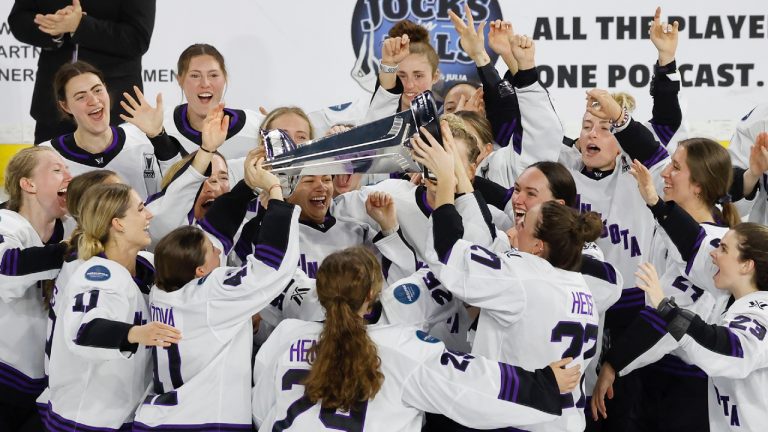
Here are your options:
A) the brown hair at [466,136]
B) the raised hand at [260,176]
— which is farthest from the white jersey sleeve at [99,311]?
the brown hair at [466,136]

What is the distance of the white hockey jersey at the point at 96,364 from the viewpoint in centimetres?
377

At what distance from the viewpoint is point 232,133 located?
5.68 m

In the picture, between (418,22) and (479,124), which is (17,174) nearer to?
(479,124)

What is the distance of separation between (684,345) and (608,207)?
1271mm

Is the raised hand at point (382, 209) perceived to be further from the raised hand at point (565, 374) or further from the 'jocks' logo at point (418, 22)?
the 'jocks' logo at point (418, 22)

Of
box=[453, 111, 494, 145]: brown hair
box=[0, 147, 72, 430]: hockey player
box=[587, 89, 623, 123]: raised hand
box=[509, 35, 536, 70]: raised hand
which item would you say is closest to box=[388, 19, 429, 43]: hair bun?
box=[453, 111, 494, 145]: brown hair

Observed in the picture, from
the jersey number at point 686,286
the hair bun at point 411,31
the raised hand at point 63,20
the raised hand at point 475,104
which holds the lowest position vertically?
the jersey number at point 686,286

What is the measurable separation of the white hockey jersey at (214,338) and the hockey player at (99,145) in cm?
146

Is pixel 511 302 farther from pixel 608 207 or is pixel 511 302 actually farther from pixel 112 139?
pixel 112 139

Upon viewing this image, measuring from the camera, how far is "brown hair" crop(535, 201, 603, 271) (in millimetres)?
3664

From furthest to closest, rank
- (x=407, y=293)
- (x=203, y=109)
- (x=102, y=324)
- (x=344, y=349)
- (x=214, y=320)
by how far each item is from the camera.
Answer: (x=203, y=109), (x=407, y=293), (x=214, y=320), (x=102, y=324), (x=344, y=349)

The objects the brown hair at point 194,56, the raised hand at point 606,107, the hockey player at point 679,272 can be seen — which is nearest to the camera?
the hockey player at point 679,272

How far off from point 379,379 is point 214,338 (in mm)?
687

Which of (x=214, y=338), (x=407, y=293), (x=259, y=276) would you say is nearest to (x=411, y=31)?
(x=407, y=293)
